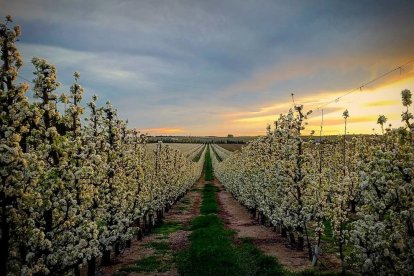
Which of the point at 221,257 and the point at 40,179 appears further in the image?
the point at 221,257

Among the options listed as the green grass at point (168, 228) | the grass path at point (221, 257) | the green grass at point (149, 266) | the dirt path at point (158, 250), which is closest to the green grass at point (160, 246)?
the dirt path at point (158, 250)

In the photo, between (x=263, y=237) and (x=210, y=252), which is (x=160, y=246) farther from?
(x=263, y=237)

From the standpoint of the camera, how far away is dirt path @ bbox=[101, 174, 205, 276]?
25795 millimetres

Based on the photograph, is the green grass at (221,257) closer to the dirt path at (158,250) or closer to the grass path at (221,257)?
the grass path at (221,257)

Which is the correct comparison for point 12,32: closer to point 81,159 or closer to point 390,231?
point 81,159

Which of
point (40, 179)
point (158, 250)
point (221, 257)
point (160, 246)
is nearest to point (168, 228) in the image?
point (160, 246)

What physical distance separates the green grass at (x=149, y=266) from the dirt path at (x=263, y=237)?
8.38m

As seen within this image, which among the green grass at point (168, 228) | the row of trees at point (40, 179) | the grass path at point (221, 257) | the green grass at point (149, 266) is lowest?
the green grass at point (168, 228)

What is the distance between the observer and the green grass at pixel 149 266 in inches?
1017

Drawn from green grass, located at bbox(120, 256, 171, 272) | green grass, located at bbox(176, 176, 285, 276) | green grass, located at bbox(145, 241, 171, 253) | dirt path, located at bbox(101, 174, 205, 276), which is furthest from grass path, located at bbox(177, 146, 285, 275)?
green grass, located at bbox(145, 241, 171, 253)

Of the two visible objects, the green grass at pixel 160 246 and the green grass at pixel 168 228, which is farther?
the green grass at pixel 168 228

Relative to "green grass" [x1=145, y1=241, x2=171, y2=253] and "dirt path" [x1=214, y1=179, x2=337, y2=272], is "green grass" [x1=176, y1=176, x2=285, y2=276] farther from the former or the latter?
"green grass" [x1=145, y1=241, x2=171, y2=253]

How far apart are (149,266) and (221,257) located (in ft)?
17.9

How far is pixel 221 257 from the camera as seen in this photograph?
89.2ft
